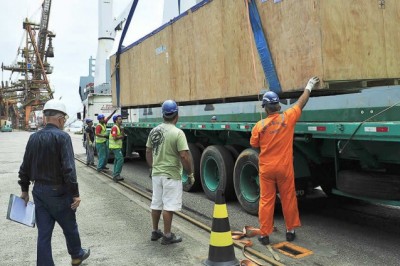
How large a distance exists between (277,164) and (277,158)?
0.07m

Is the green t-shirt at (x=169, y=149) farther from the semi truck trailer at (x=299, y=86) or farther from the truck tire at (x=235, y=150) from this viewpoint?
the truck tire at (x=235, y=150)

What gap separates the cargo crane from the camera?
67375 mm

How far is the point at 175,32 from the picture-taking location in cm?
784

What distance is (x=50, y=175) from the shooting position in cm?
345

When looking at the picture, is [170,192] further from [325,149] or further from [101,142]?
[101,142]

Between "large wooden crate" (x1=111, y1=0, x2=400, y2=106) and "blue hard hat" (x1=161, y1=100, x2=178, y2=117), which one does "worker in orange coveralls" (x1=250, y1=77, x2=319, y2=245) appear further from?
"blue hard hat" (x1=161, y1=100, x2=178, y2=117)

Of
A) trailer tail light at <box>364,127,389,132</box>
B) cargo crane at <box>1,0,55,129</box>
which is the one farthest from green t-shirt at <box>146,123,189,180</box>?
cargo crane at <box>1,0,55,129</box>

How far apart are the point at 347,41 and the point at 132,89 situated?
23.3 ft

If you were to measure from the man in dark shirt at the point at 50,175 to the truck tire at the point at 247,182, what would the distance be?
2.93 meters

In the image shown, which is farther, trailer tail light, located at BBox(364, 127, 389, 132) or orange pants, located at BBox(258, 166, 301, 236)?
orange pants, located at BBox(258, 166, 301, 236)

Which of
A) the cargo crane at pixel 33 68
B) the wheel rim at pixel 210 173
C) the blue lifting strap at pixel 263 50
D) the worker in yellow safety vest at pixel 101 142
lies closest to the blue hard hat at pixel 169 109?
the blue lifting strap at pixel 263 50

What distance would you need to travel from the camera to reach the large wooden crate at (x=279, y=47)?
4.30m

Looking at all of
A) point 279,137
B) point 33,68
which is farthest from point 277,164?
point 33,68

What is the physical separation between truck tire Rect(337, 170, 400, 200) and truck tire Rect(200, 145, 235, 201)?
2157 millimetres
